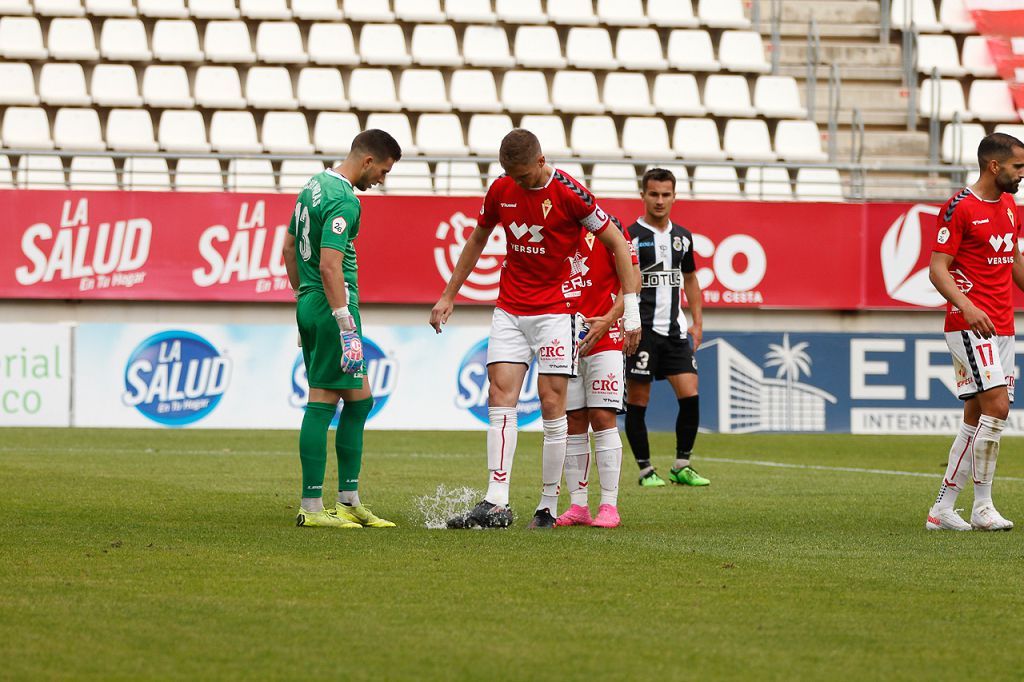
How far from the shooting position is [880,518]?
8.49 meters

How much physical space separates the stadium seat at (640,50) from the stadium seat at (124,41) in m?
5.98

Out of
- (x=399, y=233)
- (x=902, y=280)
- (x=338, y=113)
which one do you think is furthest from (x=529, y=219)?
(x=338, y=113)

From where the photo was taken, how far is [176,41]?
2195 centimetres

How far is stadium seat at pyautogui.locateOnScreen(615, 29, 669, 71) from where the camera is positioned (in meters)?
22.8

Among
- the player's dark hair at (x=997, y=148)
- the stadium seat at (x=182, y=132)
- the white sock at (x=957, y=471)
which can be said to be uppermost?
the stadium seat at (x=182, y=132)

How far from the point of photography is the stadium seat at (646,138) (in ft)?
70.3

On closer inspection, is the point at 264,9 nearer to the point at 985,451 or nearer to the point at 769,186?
the point at 769,186

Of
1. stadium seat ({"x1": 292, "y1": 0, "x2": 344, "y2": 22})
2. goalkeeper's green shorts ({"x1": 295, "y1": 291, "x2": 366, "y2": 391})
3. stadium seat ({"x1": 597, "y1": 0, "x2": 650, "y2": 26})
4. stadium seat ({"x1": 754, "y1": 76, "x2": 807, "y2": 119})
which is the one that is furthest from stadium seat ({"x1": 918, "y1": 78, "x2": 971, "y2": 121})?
goalkeeper's green shorts ({"x1": 295, "y1": 291, "x2": 366, "y2": 391})

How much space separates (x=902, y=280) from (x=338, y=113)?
7.68 m

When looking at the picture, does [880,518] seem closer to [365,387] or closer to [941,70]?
[365,387]

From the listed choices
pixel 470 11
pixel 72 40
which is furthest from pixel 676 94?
pixel 72 40

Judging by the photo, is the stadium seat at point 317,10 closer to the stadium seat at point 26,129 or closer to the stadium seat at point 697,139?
the stadium seat at point 26,129

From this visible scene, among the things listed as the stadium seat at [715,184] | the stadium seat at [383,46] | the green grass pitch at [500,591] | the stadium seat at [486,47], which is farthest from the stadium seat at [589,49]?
the green grass pitch at [500,591]

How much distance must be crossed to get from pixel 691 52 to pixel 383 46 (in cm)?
448
